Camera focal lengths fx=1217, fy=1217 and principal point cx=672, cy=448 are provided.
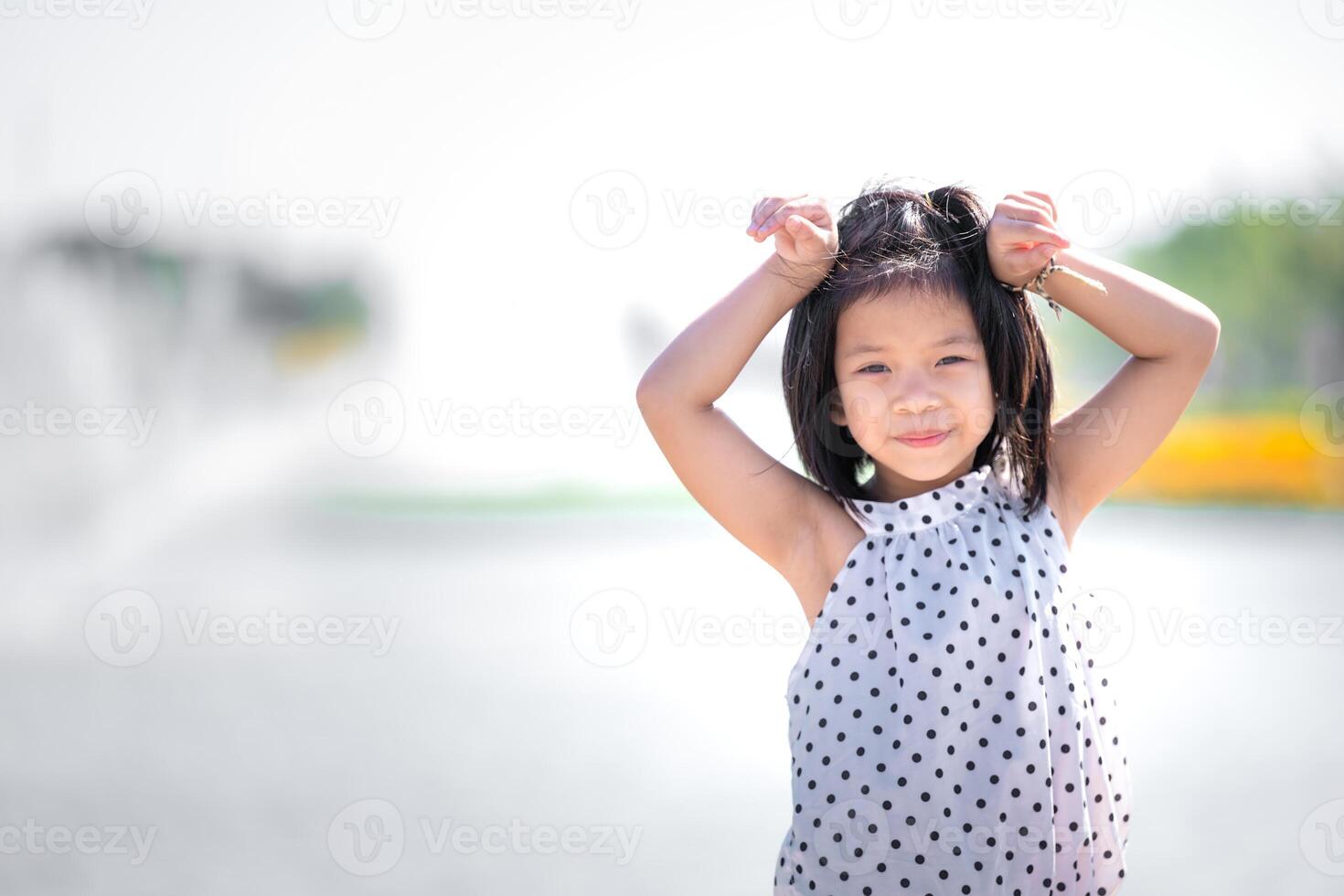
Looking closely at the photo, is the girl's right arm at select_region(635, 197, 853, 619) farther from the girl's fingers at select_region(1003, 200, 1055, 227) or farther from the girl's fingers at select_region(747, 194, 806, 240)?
the girl's fingers at select_region(1003, 200, 1055, 227)

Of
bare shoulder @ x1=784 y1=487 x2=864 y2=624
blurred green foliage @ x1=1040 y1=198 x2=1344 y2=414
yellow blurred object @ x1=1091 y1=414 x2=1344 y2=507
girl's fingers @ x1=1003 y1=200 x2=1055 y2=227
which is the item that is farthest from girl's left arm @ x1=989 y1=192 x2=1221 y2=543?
blurred green foliage @ x1=1040 y1=198 x2=1344 y2=414

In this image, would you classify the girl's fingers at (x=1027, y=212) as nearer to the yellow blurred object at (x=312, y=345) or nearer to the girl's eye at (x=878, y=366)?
the girl's eye at (x=878, y=366)

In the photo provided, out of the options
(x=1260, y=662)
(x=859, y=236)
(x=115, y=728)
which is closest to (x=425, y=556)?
(x=115, y=728)

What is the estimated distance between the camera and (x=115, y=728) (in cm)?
316

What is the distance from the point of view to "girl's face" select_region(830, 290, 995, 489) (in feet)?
3.72

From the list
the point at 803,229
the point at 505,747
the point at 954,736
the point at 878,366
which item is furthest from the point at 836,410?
the point at 505,747

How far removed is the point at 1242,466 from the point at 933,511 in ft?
26.7

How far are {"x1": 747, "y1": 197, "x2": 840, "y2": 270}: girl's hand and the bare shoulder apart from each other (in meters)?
0.24

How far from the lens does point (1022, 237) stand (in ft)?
3.66

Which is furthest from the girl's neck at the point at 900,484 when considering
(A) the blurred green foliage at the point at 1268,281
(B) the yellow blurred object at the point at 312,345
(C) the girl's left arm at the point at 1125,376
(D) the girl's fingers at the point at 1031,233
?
(B) the yellow blurred object at the point at 312,345

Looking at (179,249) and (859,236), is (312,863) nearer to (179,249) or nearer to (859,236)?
(859,236)

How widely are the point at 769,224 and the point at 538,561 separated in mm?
5304

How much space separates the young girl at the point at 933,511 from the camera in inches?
43.6

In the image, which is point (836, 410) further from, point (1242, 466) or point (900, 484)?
point (1242, 466)
